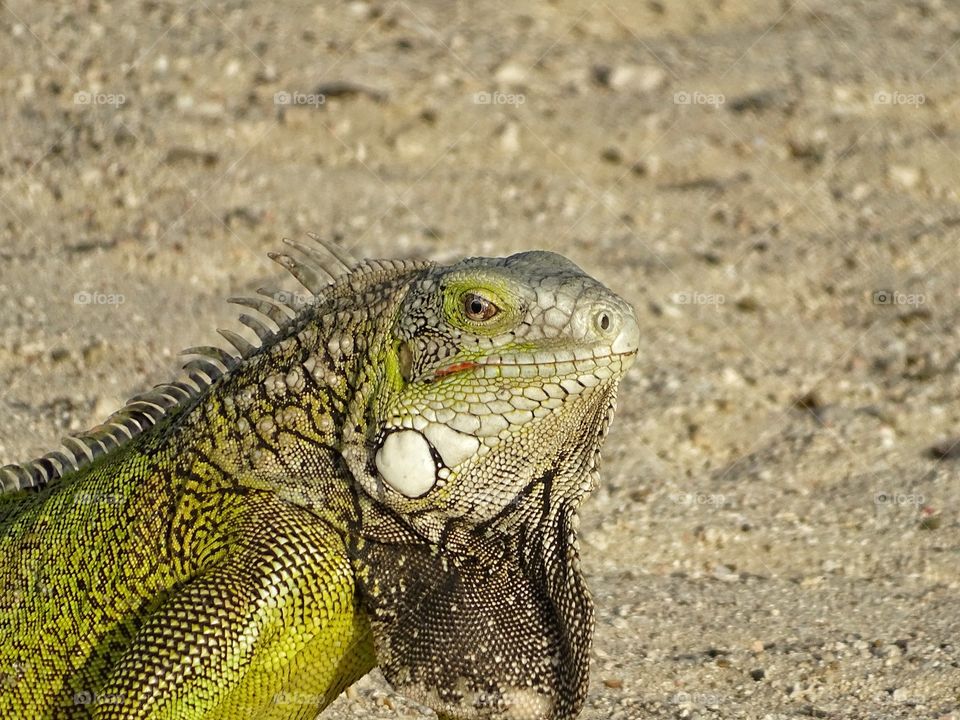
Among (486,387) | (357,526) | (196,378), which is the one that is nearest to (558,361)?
(486,387)

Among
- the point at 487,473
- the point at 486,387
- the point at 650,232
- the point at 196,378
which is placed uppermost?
the point at 486,387

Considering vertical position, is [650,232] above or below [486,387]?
below

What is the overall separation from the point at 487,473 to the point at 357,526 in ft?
1.81

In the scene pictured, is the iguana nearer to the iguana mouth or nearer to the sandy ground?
the iguana mouth

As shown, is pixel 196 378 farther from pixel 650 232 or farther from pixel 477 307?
pixel 650 232

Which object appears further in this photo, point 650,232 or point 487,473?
point 650,232

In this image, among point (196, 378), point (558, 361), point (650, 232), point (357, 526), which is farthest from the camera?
point (650, 232)

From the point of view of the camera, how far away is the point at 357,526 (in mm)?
5039

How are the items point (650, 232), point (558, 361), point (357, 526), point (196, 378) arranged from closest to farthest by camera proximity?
1. point (558, 361)
2. point (357, 526)
3. point (196, 378)
4. point (650, 232)

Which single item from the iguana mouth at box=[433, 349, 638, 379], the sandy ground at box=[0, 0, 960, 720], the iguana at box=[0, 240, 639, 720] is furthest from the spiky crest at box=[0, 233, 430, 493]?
the sandy ground at box=[0, 0, 960, 720]

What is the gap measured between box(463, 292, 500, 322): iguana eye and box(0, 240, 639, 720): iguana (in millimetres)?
10

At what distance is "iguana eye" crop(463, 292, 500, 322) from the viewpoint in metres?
4.88

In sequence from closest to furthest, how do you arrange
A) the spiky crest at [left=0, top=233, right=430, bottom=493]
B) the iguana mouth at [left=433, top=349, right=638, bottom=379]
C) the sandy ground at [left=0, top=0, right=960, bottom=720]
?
the iguana mouth at [left=433, top=349, right=638, bottom=379] → the spiky crest at [left=0, top=233, right=430, bottom=493] → the sandy ground at [left=0, top=0, right=960, bottom=720]

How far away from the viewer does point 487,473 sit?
16.1ft
